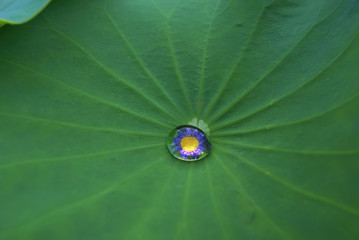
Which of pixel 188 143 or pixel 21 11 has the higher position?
pixel 21 11

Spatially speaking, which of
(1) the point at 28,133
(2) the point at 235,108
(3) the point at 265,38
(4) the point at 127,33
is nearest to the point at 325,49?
(3) the point at 265,38

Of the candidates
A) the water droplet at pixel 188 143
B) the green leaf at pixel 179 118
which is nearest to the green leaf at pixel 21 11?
the green leaf at pixel 179 118

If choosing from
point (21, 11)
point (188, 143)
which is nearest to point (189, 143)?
point (188, 143)

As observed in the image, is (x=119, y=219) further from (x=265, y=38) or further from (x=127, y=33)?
(x=265, y=38)

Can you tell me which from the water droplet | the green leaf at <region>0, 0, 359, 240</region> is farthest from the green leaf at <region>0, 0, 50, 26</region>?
the water droplet

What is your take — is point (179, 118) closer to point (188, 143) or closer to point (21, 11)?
point (188, 143)

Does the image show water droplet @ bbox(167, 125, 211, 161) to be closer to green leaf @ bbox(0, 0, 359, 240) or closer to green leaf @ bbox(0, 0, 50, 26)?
green leaf @ bbox(0, 0, 359, 240)
